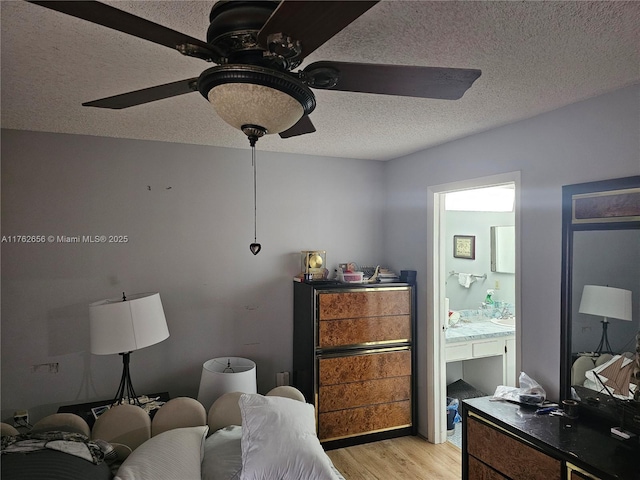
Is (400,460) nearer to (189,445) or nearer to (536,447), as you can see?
(536,447)

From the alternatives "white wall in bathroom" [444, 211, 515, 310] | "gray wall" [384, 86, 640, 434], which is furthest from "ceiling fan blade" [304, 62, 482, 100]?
"white wall in bathroom" [444, 211, 515, 310]

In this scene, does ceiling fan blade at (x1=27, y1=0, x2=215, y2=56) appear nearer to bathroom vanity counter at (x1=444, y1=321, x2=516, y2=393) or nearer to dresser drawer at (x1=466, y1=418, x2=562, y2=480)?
dresser drawer at (x1=466, y1=418, x2=562, y2=480)

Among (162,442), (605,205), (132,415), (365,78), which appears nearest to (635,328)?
(605,205)

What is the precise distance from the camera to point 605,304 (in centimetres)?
224

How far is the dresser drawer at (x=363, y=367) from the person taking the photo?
11.2 feet

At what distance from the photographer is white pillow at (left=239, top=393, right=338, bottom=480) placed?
1.87m

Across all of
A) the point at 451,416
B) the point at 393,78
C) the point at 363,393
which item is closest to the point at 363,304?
the point at 363,393

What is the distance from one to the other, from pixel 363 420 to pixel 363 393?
228 mm

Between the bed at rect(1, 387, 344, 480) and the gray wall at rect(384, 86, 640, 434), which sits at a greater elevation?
the gray wall at rect(384, 86, 640, 434)

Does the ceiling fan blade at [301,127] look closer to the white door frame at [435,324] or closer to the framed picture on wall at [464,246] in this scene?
the white door frame at [435,324]

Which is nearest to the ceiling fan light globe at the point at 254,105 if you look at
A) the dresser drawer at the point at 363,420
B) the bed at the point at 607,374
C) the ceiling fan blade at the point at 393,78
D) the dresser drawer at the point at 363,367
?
the ceiling fan blade at the point at 393,78

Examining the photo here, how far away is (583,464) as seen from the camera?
1.85 m

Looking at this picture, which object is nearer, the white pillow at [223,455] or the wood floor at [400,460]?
the white pillow at [223,455]

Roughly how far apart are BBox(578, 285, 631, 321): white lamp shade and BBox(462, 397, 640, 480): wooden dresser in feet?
1.94
